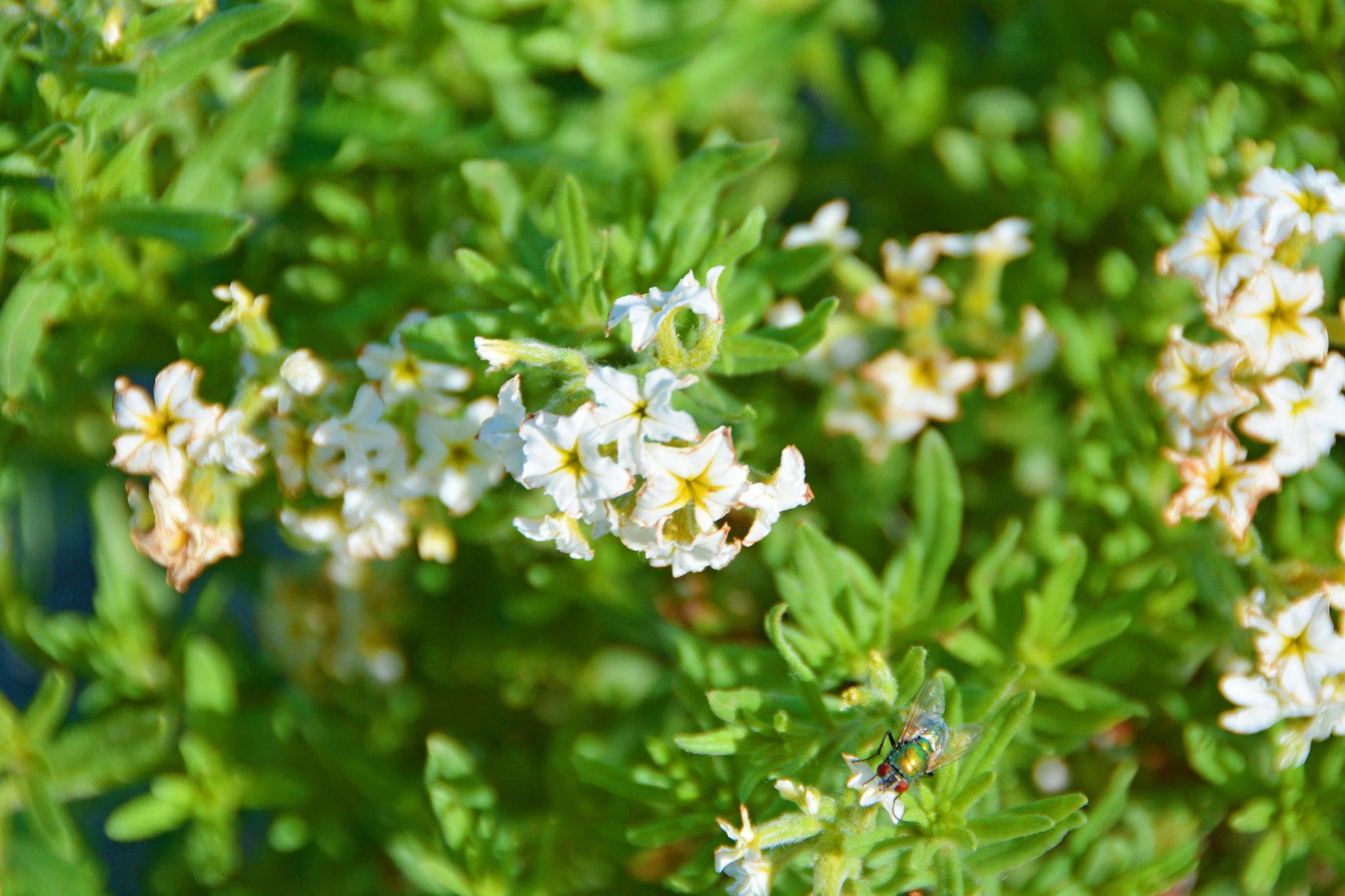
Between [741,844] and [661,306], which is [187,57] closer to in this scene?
[661,306]

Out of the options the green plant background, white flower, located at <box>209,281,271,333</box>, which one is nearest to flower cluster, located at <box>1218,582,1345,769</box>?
the green plant background

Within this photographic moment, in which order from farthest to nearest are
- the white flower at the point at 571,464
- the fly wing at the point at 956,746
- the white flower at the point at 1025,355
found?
1. the white flower at the point at 1025,355
2. the fly wing at the point at 956,746
3. the white flower at the point at 571,464

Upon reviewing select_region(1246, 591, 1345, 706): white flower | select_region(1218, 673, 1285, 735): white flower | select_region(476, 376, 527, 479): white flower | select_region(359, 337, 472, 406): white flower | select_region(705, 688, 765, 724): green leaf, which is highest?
select_region(476, 376, 527, 479): white flower

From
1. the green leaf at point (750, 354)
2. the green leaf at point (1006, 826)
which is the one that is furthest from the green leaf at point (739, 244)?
the green leaf at point (1006, 826)

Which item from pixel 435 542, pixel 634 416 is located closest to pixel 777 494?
pixel 634 416

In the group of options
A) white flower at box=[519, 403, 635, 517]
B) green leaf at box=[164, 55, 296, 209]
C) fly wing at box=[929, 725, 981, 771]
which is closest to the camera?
white flower at box=[519, 403, 635, 517]

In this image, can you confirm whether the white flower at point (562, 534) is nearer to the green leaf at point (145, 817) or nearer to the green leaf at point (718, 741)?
the green leaf at point (718, 741)

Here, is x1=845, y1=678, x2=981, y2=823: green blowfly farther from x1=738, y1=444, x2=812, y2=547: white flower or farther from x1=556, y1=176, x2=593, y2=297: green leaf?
x1=556, y1=176, x2=593, y2=297: green leaf
